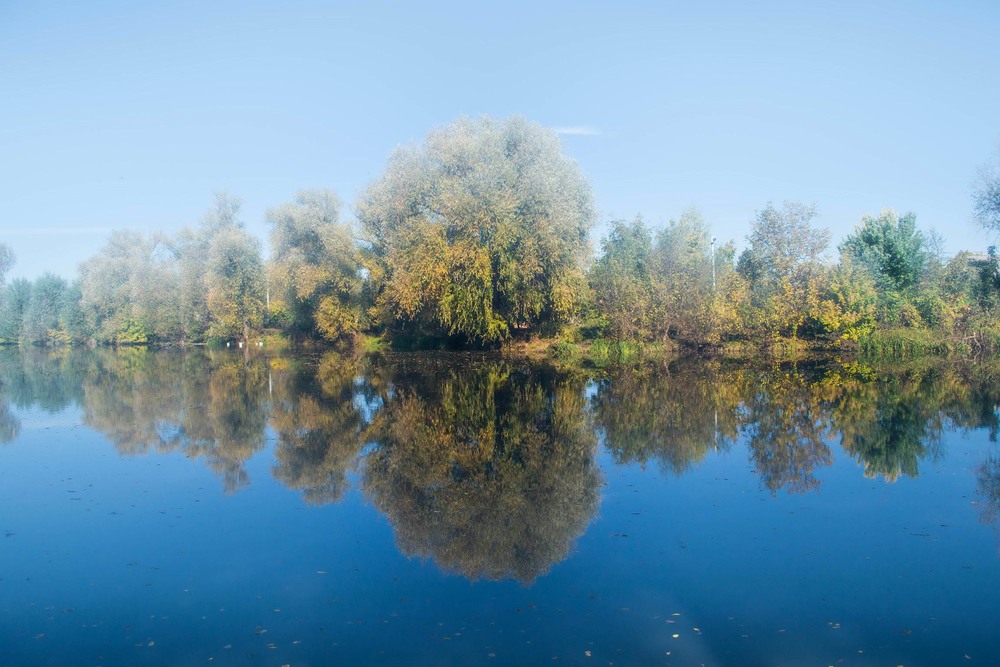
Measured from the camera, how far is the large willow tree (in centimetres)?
2966

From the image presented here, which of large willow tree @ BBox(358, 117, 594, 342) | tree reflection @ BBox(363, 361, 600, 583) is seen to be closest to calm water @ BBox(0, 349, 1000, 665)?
tree reflection @ BBox(363, 361, 600, 583)

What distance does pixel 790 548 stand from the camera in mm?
6570

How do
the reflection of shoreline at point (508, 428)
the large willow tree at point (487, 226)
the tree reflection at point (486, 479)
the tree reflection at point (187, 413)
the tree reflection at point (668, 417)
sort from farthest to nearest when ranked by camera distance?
the large willow tree at point (487, 226), the tree reflection at point (187, 413), the tree reflection at point (668, 417), the reflection of shoreline at point (508, 428), the tree reflection at point (486, 479)

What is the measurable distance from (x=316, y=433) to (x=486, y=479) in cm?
498

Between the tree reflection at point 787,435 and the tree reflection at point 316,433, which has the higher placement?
the tree reflection at point 316,433

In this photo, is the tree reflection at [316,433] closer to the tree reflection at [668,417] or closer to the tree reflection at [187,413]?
the tree reflection at [187,413]

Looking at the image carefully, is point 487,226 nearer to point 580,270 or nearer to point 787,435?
point 580,270

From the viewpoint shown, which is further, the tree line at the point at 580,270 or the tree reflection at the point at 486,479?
the tree line at the point at 580,270

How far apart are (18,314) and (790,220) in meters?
72.5

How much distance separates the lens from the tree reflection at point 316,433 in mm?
9227

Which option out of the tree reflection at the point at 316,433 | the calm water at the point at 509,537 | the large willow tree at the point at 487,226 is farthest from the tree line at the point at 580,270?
the calm water at the point at 509,537

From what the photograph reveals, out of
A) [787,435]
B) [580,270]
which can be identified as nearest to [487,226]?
[580,270]

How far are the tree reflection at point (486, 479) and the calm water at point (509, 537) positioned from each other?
5 centimetres

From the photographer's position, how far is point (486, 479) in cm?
892
